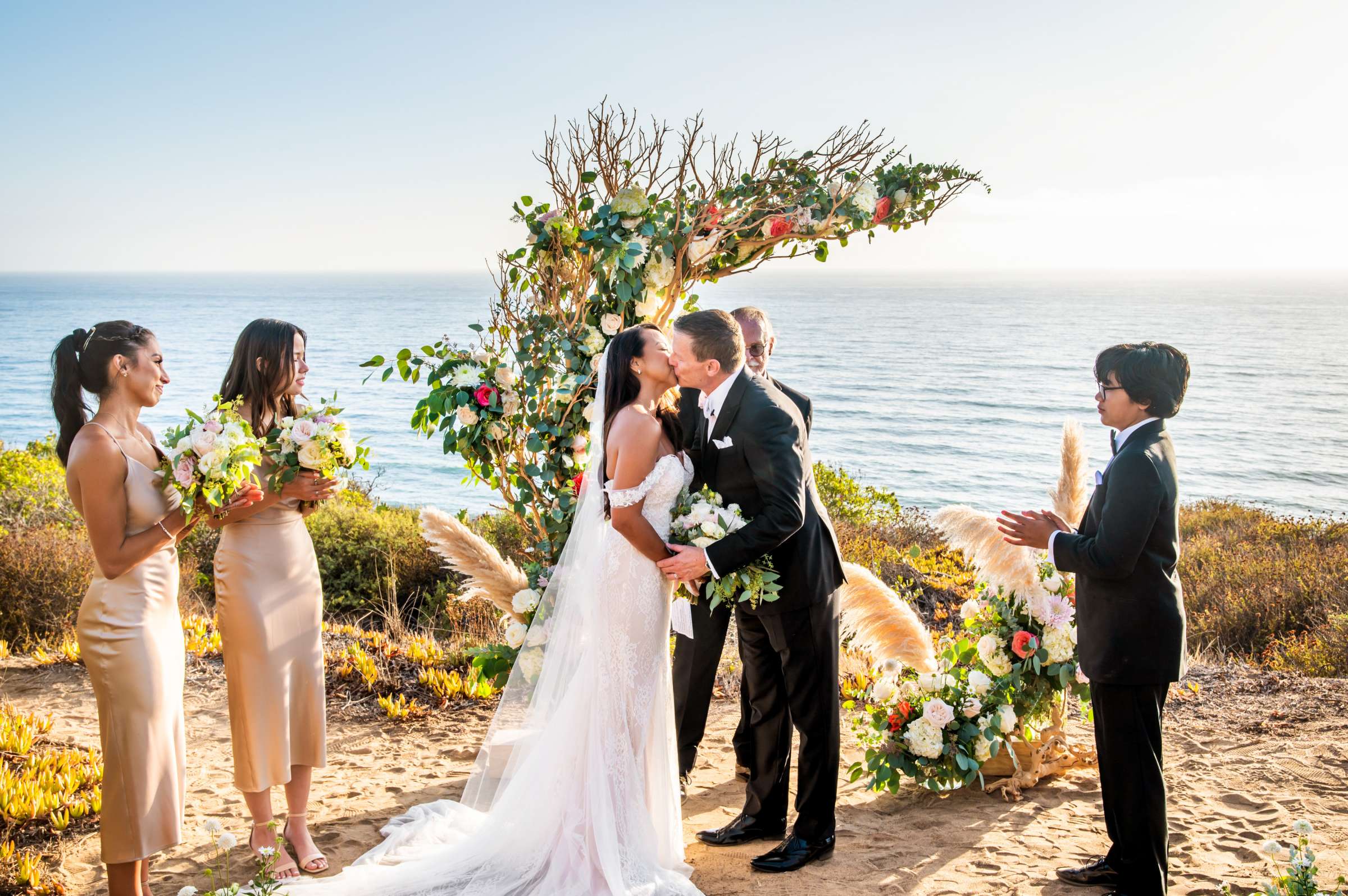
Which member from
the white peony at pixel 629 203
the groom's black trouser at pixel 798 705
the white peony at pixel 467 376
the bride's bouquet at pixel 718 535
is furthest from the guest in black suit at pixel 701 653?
the white peony at pixel 467 376

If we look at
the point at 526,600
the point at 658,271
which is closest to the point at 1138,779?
the point at 526,600

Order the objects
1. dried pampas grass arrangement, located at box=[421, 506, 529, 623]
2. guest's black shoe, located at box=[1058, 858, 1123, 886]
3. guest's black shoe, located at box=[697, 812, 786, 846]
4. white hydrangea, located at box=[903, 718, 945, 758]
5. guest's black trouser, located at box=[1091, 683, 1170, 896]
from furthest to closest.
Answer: dried pampas grass arrangement, located at box=[421, 506, 529, 623]
white hydrangea, located at box=[903, 718, 945, 758]
guest's black shoe, located at box=[697, 812, 786, 846]
guest's black shoe, located at box=[1058, 858, 1123, 886]
guest's black trouser, located at box=[1091, 683, 1170, 896]

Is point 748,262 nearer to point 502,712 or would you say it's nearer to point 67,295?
point 502,712

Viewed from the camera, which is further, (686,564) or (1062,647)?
(1062,647)

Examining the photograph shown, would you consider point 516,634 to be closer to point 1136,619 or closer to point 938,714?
point 938,714

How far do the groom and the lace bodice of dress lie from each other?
0.16 m

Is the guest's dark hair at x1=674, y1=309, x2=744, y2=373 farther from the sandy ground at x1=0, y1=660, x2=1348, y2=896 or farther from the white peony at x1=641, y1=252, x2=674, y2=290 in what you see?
the sandy ground at x1=0, y1=660, x2=1348, y2=896

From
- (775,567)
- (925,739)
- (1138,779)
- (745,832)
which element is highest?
(775,567)

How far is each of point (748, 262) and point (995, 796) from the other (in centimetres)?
342

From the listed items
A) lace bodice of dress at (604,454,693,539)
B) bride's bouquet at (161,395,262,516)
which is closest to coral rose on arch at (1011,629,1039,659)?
lace bodice of dress at (604,454,693,539)

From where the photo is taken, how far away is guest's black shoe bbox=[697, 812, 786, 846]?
4.37m

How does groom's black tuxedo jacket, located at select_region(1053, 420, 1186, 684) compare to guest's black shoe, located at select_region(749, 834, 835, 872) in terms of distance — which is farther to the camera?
guest's black shoe, located at select_region(749, 834, 835, 872)

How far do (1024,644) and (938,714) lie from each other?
0.61m

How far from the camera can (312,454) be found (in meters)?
3.83
